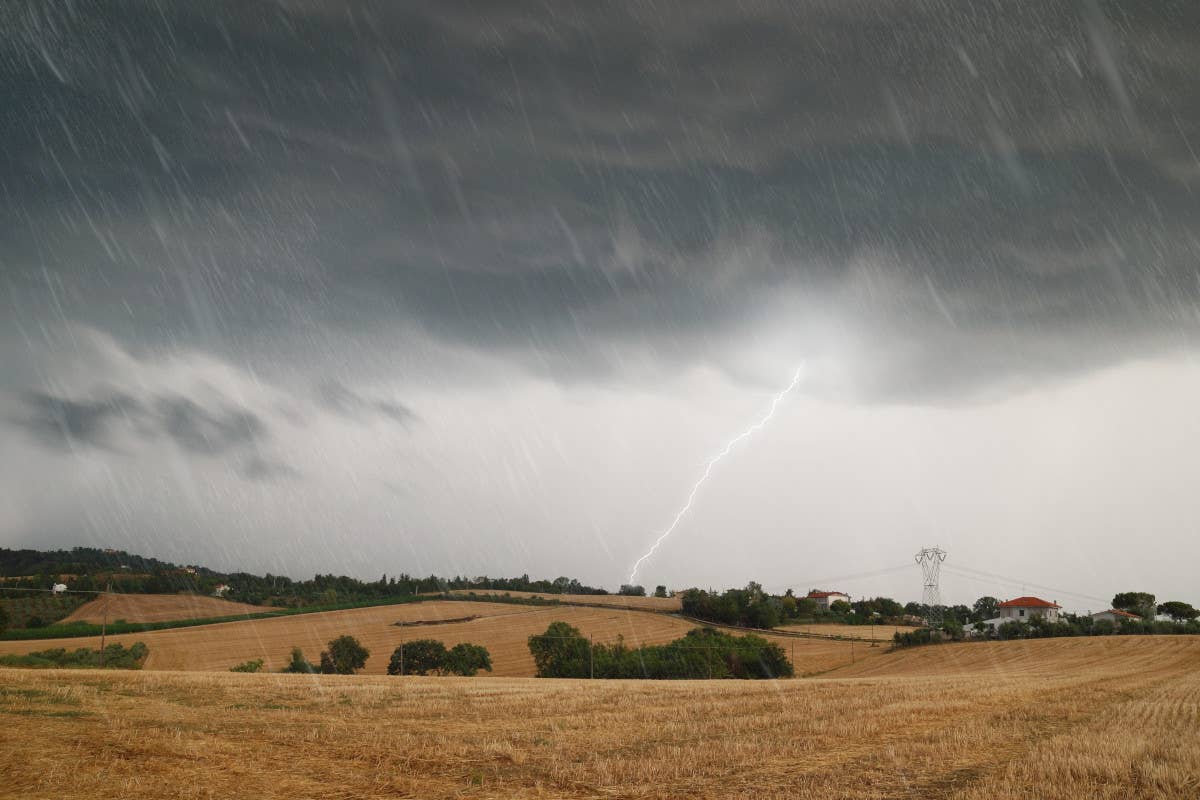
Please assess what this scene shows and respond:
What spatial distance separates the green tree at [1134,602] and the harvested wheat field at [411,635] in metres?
99.0

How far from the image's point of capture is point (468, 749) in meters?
14.8

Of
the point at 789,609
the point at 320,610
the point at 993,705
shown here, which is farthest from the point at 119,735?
the point at 789,609

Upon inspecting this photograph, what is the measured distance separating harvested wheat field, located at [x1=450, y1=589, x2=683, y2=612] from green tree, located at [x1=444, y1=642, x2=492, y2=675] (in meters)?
61.4

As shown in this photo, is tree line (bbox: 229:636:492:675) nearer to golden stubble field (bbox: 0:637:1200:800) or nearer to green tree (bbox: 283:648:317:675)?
green tree (bbox: 283:648:317:675)

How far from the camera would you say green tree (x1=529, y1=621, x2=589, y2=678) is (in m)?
63.1

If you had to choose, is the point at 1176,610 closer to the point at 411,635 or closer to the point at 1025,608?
the point at 1025,608

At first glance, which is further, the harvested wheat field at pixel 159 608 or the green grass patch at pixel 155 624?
the harvested wheat field at pixel 159 608

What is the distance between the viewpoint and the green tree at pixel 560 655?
63125 millimetres

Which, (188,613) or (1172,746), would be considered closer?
(1172,746)

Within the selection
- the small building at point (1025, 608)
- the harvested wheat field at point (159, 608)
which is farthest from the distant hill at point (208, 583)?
the small building at point (1025, 608)

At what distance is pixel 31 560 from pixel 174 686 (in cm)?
10348

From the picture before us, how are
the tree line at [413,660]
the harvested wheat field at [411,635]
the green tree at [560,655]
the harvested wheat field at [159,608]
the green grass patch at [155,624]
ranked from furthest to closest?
1. the harvested wheat field at [159,608]
2. the harvested wheat field at [411,635]
3. the green grass patch at [155,624]
4. the green tree at [560,655]
5. the tree line at [413,660]

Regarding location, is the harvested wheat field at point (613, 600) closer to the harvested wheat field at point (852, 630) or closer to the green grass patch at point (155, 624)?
the green grass patch at point (155, 624)

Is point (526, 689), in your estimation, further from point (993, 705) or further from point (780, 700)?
point (993, 705)
